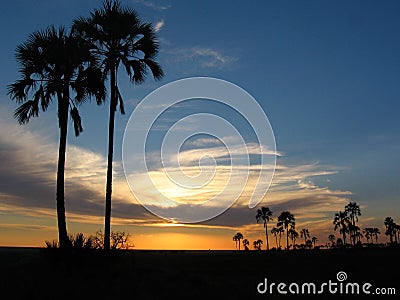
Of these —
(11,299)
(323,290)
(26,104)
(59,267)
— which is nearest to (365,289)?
(323,290)

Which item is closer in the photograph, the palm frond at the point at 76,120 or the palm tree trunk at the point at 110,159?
the palm tree trunk at the point at 110,159

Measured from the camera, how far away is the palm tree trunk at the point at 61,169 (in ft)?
72.3

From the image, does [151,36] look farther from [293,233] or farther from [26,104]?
[293,233]

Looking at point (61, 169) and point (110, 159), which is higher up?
point (110, 159)

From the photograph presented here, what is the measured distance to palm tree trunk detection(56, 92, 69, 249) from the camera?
2205 cm

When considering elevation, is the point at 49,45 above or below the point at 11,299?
above

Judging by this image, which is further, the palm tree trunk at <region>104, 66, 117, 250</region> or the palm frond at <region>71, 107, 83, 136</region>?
the palm frond at <region>71, 107, 83, 136</region>

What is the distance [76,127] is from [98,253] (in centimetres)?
892

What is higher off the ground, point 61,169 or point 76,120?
point 76,120

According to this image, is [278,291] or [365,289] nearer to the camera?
[278,291]

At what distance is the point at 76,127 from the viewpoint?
2525 cm

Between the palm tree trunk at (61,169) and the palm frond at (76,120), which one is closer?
the palm tree trunk at (61,169)

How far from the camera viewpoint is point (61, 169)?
23.5m

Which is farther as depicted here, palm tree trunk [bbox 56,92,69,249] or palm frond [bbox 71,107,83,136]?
palm frond [bbox 71,107,83,136]
